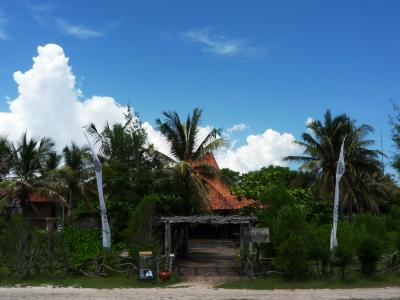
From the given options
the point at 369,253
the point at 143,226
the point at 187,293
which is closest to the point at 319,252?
the point at 369,253

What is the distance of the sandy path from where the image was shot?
1420 centimetres

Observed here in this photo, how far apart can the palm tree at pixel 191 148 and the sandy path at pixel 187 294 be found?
10.4 meters

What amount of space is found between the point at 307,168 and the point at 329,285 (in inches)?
713

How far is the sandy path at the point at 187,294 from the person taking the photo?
46.6ft

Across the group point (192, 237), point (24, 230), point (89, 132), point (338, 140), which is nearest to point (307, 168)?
point (338, 140)

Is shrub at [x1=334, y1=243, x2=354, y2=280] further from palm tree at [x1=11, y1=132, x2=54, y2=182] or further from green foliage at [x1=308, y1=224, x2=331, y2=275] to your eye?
palm tree at [x1=11, y1=132, x2=54, y2=182]

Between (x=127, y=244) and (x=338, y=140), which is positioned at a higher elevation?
(x=338, y=140)

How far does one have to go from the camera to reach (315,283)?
54.4 feet

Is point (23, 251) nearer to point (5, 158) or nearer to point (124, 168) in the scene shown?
point (124, 168)

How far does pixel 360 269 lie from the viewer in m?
17.8

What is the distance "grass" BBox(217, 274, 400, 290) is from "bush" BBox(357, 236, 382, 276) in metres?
0.31

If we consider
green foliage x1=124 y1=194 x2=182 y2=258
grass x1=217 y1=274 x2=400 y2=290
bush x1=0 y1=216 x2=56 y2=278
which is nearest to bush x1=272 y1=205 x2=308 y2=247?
grass x1=217 y1=274 x2=400 y2=290

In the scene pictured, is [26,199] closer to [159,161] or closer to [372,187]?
[159,161]

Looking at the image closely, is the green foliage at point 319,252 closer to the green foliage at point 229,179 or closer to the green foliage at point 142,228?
the green foliage at point 142,228
